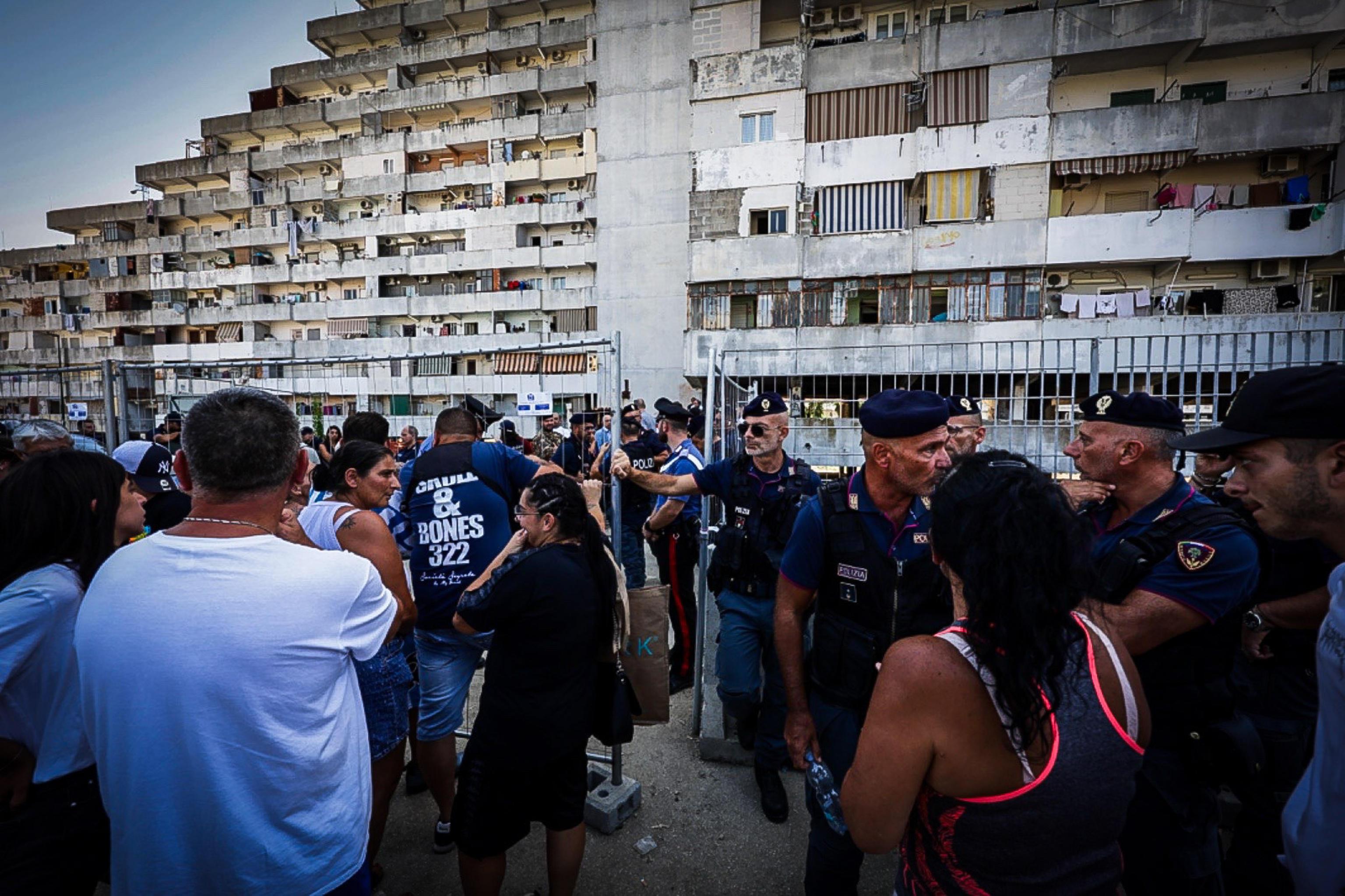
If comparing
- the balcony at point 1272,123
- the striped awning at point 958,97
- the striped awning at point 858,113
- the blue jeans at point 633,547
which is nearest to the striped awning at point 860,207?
the striped awning at point 858,113

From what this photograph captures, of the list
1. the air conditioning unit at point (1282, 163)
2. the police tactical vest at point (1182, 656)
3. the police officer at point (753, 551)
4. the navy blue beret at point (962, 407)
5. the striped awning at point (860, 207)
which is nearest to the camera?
the police tactical vest at point (1182, 656)

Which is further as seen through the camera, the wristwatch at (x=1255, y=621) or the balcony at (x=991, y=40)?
the balcony at (x=991, y=40)

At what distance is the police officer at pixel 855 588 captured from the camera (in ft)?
7.45

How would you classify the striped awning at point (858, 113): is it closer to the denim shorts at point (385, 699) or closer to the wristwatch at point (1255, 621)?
the wristwatch at point (1255, 621)

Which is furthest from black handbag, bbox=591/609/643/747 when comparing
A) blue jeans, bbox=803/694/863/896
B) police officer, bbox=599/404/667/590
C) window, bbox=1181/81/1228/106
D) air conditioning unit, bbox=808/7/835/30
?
window, bbox=1181/81/1228/106

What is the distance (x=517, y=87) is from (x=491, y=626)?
98.1ft

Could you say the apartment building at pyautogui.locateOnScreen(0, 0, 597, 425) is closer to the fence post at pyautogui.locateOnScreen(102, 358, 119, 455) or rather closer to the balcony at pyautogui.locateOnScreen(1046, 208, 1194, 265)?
the balcony at pyautogui.locateOnScreen(1046, 208, 1194, 265)

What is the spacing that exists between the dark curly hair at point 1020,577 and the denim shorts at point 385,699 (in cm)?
241

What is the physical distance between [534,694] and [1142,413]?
2785mm

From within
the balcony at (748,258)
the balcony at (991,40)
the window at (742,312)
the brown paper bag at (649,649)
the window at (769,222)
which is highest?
the balcony at (991,40)

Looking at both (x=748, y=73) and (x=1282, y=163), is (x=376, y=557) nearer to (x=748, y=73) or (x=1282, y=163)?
(x=748, y=73)

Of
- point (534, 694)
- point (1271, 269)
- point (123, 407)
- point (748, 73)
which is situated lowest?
point (534, 694)

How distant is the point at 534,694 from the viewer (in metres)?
2.27

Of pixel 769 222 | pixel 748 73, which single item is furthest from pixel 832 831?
pixel 748 73
